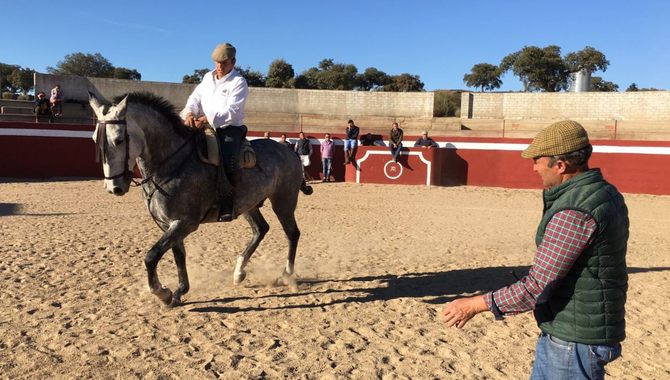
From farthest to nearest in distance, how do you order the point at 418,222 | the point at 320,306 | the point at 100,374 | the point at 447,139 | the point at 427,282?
1. the point at 447,139
2. the point at 418,222
3. the point at 427,282
4. the point at 320,306
5. the point at 100,374

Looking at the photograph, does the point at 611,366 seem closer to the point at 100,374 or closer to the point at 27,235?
the point at 100,374

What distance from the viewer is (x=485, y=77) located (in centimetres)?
6675

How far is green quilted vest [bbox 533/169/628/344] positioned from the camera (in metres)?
1.80

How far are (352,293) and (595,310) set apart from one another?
3.55 meters

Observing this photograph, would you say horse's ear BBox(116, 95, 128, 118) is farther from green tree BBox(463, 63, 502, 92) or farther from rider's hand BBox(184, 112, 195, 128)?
green tree BBox(463, 63, 502, 92)

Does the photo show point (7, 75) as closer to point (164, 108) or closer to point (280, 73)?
point (280, 73)

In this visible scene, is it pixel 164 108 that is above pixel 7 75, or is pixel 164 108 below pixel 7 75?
below

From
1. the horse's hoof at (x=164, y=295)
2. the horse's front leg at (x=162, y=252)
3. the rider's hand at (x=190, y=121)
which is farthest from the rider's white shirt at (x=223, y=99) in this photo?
the horse's hoof at (x=164, y=295)

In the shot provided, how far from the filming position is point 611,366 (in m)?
3.56

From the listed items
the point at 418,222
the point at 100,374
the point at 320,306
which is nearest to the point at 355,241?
the point at 418,222

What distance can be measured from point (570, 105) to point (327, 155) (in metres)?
17.5

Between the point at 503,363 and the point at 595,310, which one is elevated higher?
the point at 595,310

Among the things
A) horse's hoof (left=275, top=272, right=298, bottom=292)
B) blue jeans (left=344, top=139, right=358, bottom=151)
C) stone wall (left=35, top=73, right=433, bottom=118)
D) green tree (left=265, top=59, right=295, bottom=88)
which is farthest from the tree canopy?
horse's hoof (left=275, top=272, right=298, bottom=292)

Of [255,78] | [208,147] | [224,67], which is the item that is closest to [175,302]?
[208,147]
